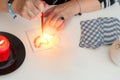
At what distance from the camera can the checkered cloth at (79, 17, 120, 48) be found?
0.87 metres

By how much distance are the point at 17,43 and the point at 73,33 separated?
8.4 inches

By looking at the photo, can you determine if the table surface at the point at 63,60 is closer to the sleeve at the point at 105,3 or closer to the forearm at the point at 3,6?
the forearm at the point at 3,6

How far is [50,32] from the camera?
Result: 0.90m

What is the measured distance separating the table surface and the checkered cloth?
0.07ft

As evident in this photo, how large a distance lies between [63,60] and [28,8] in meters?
0.23

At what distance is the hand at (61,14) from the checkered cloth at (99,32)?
2.6 inches

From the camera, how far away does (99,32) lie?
2.89ft

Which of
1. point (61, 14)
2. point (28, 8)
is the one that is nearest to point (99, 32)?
point (61, 14)

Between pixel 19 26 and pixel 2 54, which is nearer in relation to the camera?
pixel 2 54

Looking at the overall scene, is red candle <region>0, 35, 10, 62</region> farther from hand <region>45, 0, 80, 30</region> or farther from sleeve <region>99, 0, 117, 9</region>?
sleeve <region>99, 0, 117, 9</region>

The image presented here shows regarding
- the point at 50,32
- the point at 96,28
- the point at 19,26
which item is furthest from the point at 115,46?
the point at 19,26

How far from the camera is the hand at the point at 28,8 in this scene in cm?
85

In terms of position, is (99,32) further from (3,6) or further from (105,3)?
(3,6)

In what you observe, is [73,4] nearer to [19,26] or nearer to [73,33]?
[73,33]
